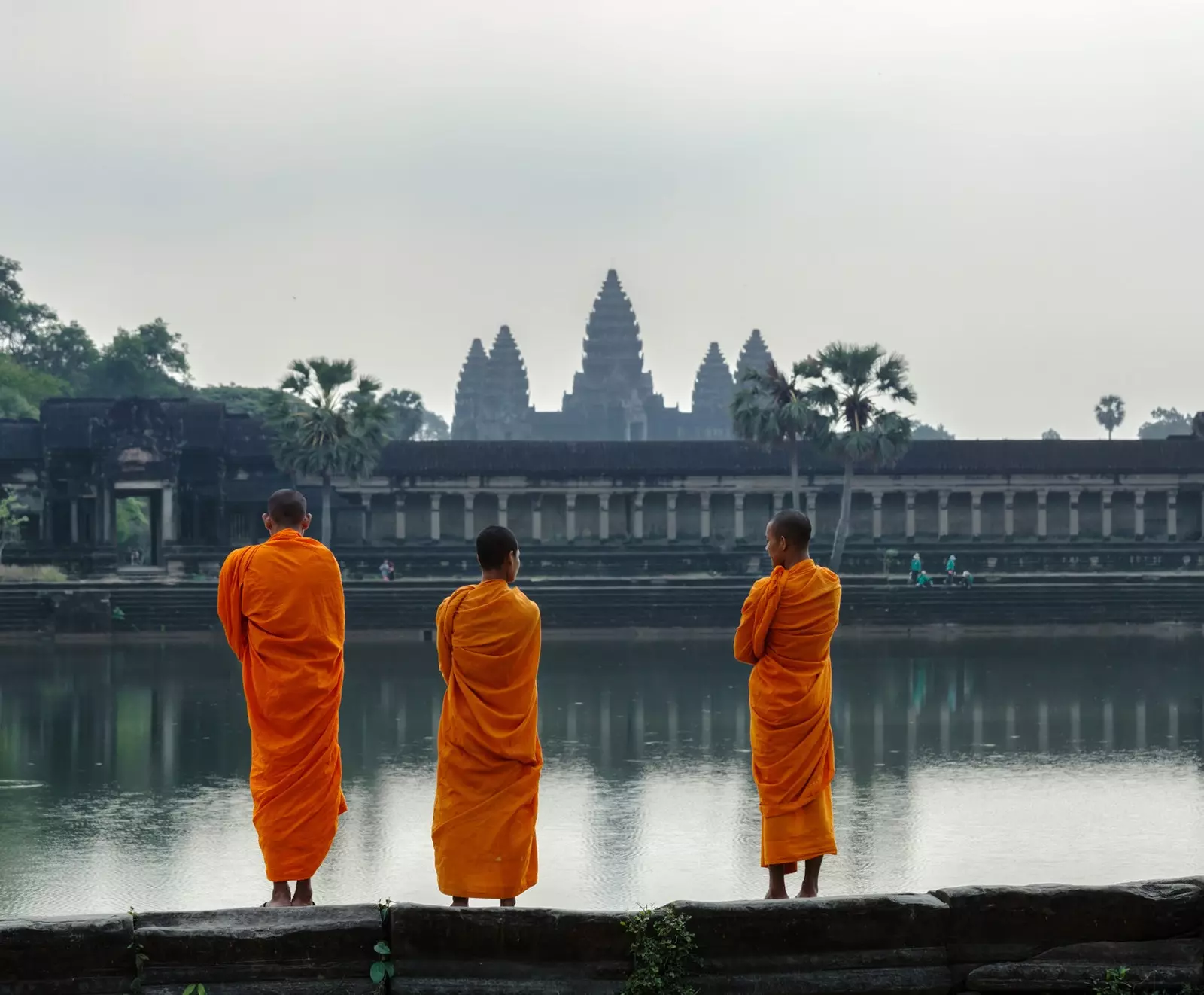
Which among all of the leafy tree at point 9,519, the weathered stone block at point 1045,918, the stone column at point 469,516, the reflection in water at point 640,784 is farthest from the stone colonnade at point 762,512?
the weathered stone block at point 1045,918

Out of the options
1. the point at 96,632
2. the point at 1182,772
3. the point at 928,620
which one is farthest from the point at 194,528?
the point at 1182,772

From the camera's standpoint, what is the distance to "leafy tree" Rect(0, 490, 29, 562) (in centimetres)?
3516

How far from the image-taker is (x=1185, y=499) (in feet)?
142

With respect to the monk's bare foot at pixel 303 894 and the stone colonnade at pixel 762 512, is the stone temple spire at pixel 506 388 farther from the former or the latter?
the monk's bare foot at pixel 303 894

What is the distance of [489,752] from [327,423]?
102ft

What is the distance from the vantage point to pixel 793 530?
6.55 m

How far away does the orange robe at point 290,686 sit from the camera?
6.06 metres

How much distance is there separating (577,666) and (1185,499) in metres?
27.6

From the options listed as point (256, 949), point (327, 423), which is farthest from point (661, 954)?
point (327, 423)

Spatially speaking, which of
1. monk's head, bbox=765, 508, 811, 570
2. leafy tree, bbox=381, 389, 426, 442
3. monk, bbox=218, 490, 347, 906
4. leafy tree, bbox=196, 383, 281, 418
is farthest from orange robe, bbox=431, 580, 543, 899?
leafy tree, bbox=381, 389, 426, 442

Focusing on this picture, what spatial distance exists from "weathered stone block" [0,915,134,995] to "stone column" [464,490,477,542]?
122ft

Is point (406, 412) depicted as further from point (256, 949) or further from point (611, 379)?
point (256, 949)

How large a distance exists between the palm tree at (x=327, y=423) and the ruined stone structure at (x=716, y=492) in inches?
145

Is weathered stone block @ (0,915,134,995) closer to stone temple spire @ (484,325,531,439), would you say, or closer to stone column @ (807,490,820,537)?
stone column @ (807,490,820,537)
